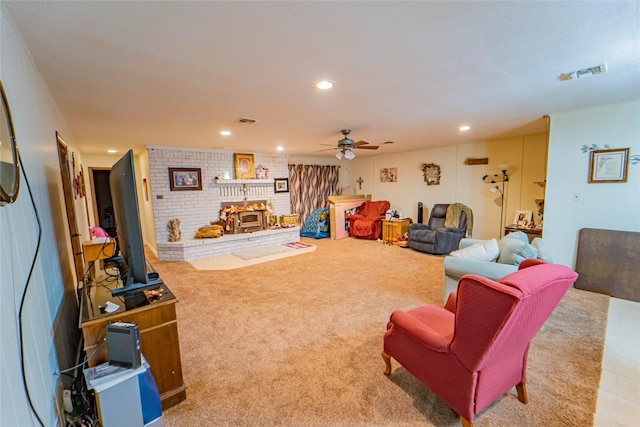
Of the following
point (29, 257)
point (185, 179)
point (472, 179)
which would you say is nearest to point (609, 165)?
point (472, 179)

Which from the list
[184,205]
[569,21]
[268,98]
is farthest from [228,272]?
[569,21]

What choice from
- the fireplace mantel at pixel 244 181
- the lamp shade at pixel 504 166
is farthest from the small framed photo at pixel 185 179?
the lamp shade at pixel 504 166

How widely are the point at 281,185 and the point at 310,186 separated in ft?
3.84

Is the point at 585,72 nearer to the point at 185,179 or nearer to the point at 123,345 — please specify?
the point at 123,345

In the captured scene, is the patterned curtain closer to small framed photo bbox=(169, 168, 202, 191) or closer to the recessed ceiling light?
small framed photo bbox=(169, 168, 202, 191)

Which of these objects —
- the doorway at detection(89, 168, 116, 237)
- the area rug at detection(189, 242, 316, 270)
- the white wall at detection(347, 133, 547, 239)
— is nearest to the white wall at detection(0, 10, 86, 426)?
the area rug at detection(189, 242, 316, 270)

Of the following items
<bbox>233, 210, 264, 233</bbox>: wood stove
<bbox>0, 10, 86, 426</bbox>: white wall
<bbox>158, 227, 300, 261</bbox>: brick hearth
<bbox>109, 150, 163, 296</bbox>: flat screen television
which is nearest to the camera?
<bbox>0, 10, 86, 426</bbox>: white wall

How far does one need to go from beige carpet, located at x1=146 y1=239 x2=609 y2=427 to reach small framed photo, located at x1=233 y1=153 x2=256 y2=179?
2855 mm

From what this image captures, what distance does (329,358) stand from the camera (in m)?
2.18

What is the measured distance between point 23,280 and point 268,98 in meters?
2.08

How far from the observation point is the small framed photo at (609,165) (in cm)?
305

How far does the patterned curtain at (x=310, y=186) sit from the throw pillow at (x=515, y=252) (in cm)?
546

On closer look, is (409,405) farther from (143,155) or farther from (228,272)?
(143,155)

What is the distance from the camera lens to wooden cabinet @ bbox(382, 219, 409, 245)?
6.21m
